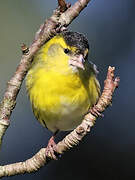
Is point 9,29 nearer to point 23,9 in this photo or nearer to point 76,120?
point 23,9

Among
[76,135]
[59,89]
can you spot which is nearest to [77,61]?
[59,89]

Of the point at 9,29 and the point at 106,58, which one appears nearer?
the point at 9,29

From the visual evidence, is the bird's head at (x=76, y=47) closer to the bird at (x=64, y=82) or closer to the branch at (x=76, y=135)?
the bird at (x=64, y=82)

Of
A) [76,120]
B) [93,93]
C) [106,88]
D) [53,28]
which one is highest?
[53,28]

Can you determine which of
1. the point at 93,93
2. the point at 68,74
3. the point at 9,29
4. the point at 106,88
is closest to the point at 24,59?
the point at 106,88

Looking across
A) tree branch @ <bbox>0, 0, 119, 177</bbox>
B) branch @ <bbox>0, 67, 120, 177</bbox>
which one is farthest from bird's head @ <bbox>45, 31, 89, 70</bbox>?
branch @ <bbox>0, 67, 120, 177</bbox>

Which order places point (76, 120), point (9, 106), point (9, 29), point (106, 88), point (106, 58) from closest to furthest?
point (106, 88) < point (9, 106) < point (76, 120) < point (9, 29) < point (106, 58)

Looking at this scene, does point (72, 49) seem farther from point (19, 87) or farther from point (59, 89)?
point (19, 87)
